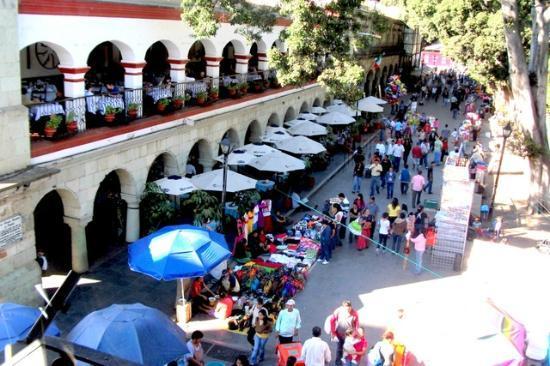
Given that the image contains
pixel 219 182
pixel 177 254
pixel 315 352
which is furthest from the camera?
pixel 219 182

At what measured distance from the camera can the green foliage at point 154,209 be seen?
15.0 metres

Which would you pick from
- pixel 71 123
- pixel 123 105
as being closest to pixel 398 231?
pixel 123 105

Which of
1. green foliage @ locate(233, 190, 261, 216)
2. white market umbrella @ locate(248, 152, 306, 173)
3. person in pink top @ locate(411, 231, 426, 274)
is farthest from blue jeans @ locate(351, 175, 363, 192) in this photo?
person in pink top @ locate(411, 231, 426, 274)

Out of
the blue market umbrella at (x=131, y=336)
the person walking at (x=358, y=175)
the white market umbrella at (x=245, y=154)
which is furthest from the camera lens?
the person walking at (x=358, y=175)

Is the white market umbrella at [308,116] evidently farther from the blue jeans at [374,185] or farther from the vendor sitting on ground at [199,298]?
the vendor sitting on ground at [199,298]

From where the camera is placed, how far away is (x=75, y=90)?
13484 mm

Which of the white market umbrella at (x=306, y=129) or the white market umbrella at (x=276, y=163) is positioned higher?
the white market umbrella at (x=306, y=129)

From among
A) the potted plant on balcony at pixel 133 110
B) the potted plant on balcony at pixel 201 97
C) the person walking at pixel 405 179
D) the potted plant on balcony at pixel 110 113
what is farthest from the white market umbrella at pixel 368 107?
the potted plant on balcony at pixel 110 113

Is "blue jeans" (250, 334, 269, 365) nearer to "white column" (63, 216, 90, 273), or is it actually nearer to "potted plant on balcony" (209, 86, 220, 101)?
"white column" (63, 216, 90, 273)

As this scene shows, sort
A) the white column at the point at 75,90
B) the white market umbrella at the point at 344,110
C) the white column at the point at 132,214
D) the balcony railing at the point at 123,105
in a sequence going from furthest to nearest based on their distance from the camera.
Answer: the white market umbrella at the point at 344,110 → the white column at the point at 132,214 → the white column at the point at 75,90 → the balcony railing at the point at 123,105

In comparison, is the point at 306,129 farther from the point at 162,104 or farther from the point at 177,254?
the point at 177,254

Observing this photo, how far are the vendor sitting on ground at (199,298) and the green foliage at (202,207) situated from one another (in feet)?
9.38

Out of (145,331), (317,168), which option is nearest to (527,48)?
(317,168)

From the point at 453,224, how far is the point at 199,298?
7050 mm
